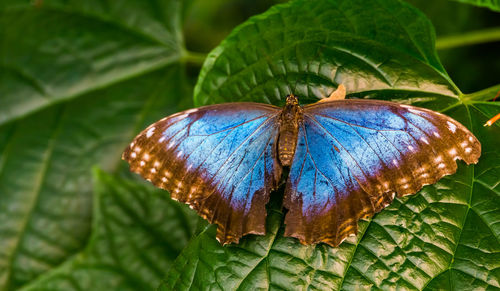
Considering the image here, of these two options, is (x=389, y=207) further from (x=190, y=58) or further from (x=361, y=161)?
(x=190, y=58)

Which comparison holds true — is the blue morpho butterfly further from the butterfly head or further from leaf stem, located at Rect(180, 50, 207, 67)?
leaf stem, located at Rect(180, 50, 207, 67)

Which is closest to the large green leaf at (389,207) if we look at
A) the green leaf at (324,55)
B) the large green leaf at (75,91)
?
the green leaf at (324,55)

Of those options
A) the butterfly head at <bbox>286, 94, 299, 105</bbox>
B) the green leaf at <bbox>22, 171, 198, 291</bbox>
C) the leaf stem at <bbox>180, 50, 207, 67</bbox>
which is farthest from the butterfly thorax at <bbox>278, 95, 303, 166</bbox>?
the leaf stem at <bbox>180, 50, 207, 67</bbox>

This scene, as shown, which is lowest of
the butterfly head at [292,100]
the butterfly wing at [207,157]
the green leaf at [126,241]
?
the green leaf at [126,241]

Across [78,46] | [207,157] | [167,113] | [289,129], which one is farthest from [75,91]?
[289,129]

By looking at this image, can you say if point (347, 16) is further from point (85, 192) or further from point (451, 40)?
point (85, 192)

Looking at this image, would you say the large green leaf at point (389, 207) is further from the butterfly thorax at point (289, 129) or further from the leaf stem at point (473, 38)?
the leaf stem at point (473, 38)

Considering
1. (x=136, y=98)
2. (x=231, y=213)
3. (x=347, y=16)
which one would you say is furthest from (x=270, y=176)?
(x=136, y=98)
